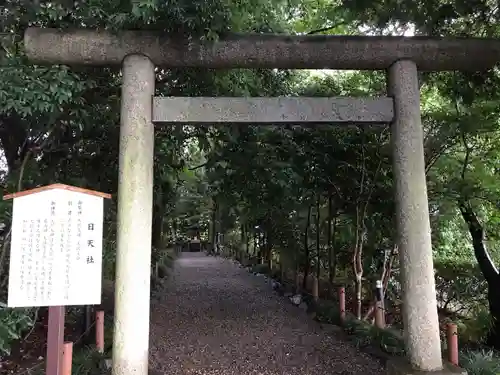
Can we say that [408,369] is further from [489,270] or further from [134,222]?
[489,270]

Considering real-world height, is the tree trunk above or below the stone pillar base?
above

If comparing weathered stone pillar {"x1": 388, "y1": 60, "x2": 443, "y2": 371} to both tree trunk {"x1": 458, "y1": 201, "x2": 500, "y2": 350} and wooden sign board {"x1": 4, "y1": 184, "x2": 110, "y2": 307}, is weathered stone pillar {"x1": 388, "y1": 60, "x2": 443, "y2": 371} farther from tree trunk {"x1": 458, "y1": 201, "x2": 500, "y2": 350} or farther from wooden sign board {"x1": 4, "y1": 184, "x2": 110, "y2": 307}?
wooden sign board {"x1": 4, "y1": 184, "x2": 110, "y2": 307}

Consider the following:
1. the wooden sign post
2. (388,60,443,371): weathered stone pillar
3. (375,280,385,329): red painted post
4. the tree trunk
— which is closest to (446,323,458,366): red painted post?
(388,60,443,371): weathered stone pillar

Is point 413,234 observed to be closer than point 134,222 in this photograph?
No

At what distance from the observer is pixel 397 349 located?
19.9 feet

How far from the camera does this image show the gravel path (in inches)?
228

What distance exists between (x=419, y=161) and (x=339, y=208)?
3953 millimetres

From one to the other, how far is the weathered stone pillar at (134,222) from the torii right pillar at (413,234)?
3.00 meters

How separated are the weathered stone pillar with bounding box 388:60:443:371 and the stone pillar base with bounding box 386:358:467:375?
0.22 ft

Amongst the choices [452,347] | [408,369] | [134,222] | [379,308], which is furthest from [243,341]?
[134,222]

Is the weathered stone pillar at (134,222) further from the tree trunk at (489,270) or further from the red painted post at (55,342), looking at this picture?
the tree trunk at (489,270)

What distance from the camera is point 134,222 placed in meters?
4.64

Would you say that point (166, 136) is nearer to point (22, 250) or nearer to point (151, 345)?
point (151, 345)

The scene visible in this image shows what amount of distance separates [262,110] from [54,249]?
2717 millimetres
